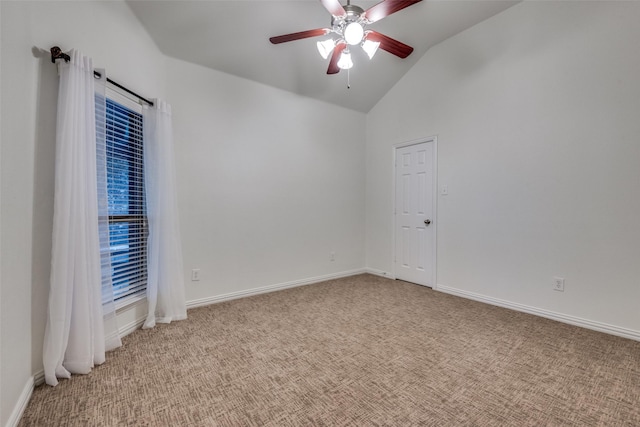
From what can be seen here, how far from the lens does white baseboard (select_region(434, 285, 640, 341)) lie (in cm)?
242

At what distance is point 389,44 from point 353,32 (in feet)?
1.52

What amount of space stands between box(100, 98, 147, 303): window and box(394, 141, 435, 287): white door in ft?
10.8

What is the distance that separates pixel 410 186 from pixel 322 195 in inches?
50.9

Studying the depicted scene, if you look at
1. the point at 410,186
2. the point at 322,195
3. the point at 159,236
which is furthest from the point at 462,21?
the point at 159,236

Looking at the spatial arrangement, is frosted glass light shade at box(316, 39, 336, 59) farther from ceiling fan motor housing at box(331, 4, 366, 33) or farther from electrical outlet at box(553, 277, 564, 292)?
electrical outlet at box(553, 277, 564, 292)

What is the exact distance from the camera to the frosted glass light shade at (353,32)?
194 centimetres

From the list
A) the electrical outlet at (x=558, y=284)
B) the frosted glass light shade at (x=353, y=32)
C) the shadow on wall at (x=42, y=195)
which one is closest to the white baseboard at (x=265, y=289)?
the shadow on wall at (x=42, y=195)

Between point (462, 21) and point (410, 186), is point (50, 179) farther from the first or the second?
point (462, 21)

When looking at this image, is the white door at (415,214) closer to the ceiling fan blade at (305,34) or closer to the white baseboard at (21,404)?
the ceiling fan blade at (305,34)

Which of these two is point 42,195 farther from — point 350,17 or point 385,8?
point 385,8

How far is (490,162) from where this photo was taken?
10.7 ft

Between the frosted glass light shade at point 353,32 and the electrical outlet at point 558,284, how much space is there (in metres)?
2.89

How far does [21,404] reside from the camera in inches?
59.9

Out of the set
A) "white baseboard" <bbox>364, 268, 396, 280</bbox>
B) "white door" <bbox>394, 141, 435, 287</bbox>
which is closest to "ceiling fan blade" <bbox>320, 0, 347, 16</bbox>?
"white door" <bbox>394, 141, 435, 287</bbox>
